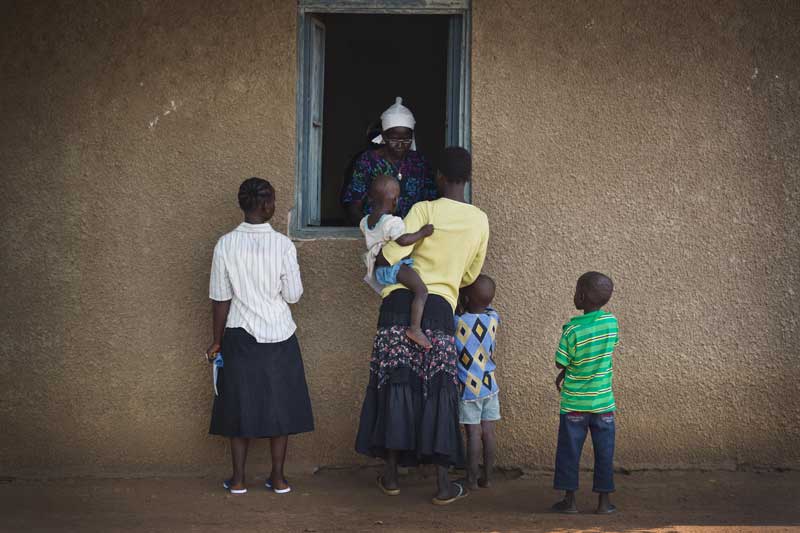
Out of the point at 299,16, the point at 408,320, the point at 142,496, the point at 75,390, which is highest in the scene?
the point at 299,16

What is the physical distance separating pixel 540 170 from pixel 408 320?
1232mm

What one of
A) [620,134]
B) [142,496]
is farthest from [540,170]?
[142,496]

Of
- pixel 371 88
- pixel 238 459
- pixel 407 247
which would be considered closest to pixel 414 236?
pixel 407 247

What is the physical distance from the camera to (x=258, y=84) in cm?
489

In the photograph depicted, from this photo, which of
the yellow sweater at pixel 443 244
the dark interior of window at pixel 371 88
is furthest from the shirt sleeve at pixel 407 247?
the dark interior of window at pixel 371 88

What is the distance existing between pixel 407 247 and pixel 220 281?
948mm

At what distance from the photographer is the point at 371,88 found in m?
9.36

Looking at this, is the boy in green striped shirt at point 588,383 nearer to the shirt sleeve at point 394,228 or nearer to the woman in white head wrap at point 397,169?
the shirt sleeve at point 394,228

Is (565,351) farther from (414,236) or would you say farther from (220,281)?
(220,281)

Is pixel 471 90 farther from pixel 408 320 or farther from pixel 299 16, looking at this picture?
pixel 408 320

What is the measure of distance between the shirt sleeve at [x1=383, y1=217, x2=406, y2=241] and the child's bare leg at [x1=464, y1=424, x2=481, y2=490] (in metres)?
1.05

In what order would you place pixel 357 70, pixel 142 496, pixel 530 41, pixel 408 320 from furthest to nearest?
pixel 357 70, pixel 530 41, pixel 142 496, pixel 408 320

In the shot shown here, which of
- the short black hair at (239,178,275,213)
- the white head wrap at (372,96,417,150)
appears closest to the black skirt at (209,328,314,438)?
the short black hair at (239,178,275,213)

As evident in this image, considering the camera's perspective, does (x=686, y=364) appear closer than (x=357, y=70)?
Yes
